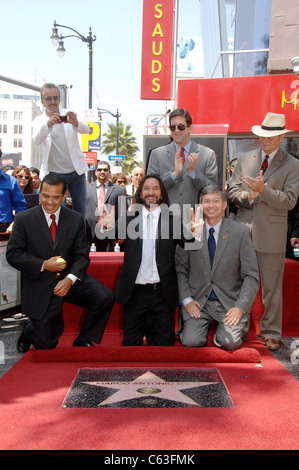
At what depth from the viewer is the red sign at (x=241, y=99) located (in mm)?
9938

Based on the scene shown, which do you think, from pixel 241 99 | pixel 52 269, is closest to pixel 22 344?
pixel 52 269

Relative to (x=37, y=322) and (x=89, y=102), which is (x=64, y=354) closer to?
(x=37, y=322)

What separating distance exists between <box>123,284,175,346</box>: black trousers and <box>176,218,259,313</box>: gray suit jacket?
0.21 meters

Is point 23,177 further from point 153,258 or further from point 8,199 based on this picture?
point 153,258

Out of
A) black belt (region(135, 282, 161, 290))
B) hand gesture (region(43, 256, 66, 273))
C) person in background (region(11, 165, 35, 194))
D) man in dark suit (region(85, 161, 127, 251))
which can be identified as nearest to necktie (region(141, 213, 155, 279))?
black belt (region(135, 282, 161, 290))

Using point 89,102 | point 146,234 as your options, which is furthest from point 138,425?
point 89,102

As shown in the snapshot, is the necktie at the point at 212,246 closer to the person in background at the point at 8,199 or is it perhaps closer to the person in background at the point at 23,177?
the person in background at the point at 8,199

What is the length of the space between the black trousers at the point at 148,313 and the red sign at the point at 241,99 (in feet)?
22.3

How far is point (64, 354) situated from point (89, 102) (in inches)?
593

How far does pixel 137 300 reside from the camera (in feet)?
14.4

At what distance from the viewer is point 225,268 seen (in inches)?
168

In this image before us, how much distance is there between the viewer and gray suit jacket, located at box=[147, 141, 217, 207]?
4551mm
